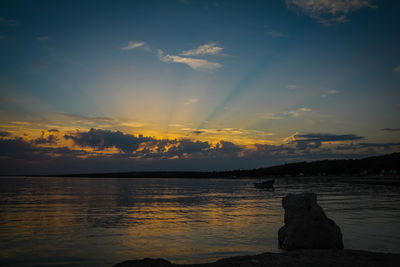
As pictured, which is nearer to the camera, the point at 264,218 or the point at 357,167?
the point at 264,218

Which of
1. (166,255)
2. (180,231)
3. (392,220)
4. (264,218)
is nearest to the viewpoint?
(166,255)

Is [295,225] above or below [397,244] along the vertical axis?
above

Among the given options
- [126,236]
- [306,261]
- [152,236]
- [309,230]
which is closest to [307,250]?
[309,230]

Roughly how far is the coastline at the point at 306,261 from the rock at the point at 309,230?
5.01ft

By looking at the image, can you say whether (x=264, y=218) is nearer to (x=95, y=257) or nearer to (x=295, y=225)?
(x=295, y=225)

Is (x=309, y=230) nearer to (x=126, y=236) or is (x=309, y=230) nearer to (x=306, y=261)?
(x=306, y=261)

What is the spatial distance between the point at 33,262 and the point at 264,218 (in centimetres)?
1715

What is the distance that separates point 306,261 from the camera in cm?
1120

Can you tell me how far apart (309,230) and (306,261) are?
366 centimetres

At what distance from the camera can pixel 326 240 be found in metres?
14.2

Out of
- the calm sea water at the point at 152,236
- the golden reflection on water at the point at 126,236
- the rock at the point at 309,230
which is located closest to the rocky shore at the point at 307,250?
the rock at the point at 309,230

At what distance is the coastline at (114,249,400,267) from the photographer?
1071 centimetres

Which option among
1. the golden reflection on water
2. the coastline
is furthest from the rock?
the golden reflection on water

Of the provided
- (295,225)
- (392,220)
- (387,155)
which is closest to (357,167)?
(387,155)
